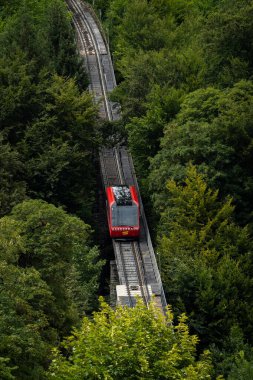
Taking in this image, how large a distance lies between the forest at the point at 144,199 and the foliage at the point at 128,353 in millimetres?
72

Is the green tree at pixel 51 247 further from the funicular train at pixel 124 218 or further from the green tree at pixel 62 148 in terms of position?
the green tree at pixel 62 148

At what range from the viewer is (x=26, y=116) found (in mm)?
67812

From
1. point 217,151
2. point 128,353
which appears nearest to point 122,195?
point 217,151

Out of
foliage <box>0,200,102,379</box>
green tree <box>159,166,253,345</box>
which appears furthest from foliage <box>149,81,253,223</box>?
foliage <box>0,200,102,379</box>

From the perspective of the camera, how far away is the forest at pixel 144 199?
36.1 m

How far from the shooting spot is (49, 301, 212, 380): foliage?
34.4 meters

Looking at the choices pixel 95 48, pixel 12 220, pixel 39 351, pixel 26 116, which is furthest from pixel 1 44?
pixel 39 351

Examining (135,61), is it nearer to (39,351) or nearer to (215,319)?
(215,319)

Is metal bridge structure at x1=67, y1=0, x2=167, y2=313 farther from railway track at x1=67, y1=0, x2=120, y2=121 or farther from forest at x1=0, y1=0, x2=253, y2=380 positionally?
forest at x1=0, y1=0, x2=253, y2=380

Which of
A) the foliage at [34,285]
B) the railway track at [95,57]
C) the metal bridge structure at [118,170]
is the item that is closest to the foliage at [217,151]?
the metal bridge structure at [118,170]

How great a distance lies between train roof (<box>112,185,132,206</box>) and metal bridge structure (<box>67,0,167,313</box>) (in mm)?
2927

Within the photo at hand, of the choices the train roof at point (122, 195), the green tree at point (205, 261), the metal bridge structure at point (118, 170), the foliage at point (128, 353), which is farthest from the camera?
the train roof at point (122, 195)

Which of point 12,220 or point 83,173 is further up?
point 12,220

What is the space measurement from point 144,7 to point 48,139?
33686 mm
